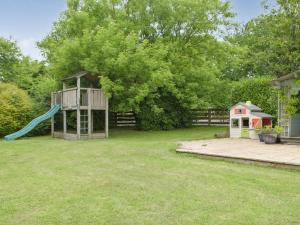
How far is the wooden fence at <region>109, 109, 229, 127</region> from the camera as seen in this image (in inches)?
894

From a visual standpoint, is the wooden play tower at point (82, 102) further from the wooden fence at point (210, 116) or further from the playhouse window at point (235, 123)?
the wooden fence at point (210, 116)

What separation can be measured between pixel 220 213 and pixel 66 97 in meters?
12.6

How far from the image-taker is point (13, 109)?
54.4 ft

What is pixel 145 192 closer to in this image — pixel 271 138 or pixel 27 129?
pixel 271 138

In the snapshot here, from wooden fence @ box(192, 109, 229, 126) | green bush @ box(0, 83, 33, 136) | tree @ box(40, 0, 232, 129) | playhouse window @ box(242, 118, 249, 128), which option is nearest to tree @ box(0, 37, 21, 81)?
tree @ box(40, 0, 232, 129)

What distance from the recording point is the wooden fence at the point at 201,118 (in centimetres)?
2270

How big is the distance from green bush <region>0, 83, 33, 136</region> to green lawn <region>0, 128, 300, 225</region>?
26.3 ft

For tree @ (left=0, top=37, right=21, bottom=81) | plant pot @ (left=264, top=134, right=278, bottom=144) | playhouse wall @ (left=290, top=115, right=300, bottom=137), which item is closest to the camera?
plant pot @ (left=264, top=134, right=278, bottom=144)

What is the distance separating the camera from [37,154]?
33.1 ft

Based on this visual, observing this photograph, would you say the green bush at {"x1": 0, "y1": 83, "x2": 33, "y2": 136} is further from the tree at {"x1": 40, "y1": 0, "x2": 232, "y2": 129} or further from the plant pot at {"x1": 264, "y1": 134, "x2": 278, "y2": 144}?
the plant pot at {"x1": 264, "y1": 134, "x2": 278, "y2": 144}

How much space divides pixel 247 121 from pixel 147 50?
5907mm

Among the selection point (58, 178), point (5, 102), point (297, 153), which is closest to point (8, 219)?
point (58, 178)

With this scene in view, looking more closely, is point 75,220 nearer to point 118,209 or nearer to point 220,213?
point 118,209

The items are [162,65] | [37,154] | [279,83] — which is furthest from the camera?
[162,65]
